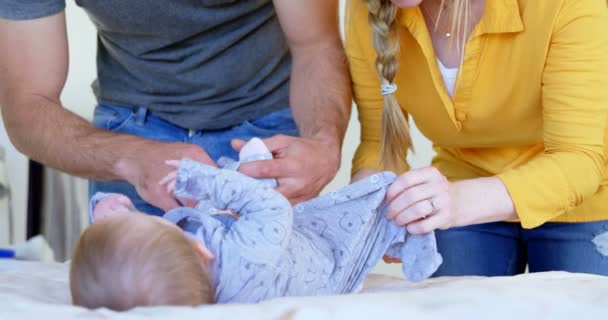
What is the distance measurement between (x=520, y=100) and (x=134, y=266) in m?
0.78

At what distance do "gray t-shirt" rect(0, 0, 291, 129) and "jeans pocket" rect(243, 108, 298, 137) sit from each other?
15 millimetres

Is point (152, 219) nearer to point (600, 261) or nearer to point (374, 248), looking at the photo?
point (374, 248)

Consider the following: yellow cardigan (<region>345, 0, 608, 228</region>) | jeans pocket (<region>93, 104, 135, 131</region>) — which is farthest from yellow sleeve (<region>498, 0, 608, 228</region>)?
jeans pocket (<region>93, 104, 135, 131</region>)

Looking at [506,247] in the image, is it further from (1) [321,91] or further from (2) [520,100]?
A: (1) [321,91]

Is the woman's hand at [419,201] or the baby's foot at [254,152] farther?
the baby's foot at [254,152]

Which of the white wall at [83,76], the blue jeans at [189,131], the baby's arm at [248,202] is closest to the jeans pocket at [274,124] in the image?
the blue jeans at [189,131]

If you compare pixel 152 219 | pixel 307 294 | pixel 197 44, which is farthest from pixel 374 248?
pixel 197 44

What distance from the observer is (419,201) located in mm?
1241

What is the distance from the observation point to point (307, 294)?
1.18 meters

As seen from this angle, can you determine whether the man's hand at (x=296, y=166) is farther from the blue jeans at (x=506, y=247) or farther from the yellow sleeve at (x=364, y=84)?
the blue jeans at (x=506, y=247)

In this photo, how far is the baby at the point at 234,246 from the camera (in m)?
0.99

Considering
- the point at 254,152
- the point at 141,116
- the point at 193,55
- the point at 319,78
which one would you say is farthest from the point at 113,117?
the point at 254,152

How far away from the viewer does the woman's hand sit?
1.24 meters

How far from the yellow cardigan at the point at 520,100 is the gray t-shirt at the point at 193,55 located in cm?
24
